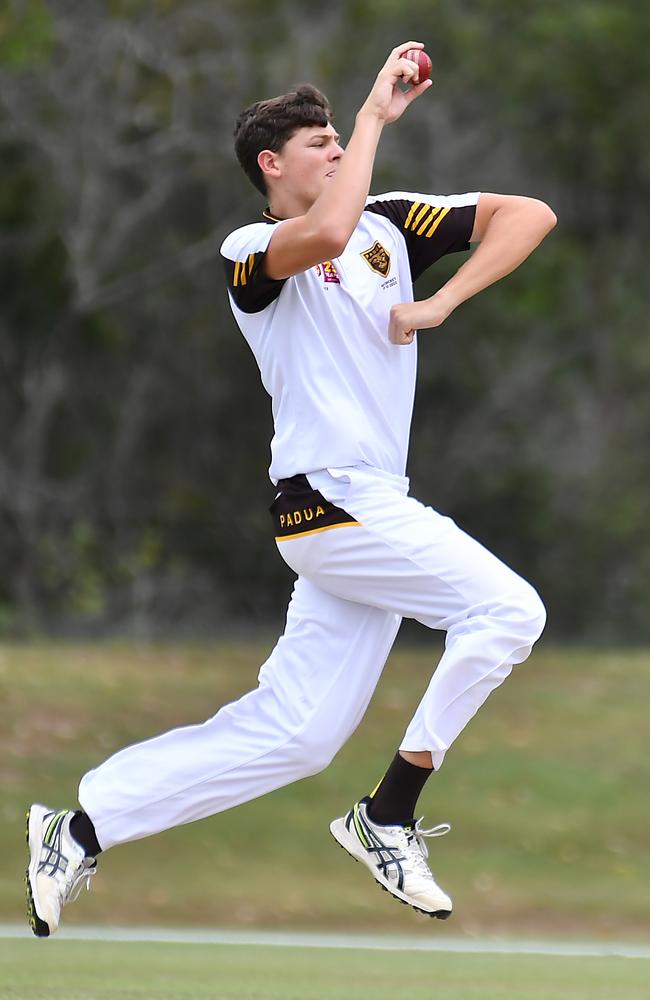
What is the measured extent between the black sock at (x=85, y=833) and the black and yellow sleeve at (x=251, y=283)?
58.5 inches

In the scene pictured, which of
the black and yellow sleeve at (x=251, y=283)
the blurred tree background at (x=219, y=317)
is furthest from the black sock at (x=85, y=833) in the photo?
the blurred tree background at (x=219, y=317)

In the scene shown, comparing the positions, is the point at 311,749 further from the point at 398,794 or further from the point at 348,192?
the point at 348,192

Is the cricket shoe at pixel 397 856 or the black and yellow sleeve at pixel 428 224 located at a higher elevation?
the black and yellow sleeve at pixel 428 224

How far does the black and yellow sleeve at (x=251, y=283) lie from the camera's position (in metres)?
4.73

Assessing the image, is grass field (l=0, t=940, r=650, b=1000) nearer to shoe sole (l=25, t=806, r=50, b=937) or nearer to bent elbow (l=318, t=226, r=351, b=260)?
shoe sole (l=25, t=806, r=50, b=937)

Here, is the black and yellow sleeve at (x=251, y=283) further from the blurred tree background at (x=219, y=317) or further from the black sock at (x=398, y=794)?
the blurred tree background at (x=219, y=317)

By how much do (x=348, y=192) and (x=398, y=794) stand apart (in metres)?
1.59

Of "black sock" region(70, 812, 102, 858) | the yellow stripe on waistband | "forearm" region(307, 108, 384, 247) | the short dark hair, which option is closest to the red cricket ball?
"forearm" region(307, 108, 384, 247)

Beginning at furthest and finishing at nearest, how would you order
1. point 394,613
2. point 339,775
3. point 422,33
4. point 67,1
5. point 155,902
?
point 422,33 → point 67,1 → point 339,775 → point 155,902 → point 394,613

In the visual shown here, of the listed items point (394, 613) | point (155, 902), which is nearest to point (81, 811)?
point (394, 613)

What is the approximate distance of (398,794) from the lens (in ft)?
15.5

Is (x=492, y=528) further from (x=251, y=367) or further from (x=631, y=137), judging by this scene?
(x=631, y=137)

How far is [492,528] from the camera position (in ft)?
75.4

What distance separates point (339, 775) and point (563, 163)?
1486 cm
